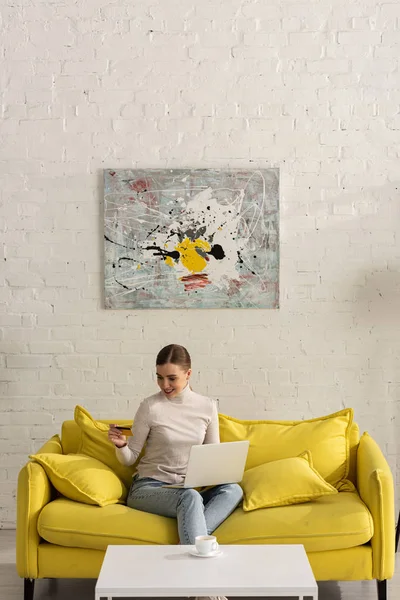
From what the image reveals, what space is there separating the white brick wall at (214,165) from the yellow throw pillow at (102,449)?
1.98 ft

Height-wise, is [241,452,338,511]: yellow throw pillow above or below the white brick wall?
below

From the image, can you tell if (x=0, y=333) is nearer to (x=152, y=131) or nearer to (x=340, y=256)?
(x=152, y=131)

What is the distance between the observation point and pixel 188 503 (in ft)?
11.2

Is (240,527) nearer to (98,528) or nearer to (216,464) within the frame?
(216,464)

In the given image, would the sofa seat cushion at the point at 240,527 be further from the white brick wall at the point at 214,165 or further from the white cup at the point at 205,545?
the white brick wall at the point at 214,165

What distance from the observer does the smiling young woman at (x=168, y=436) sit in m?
3.61

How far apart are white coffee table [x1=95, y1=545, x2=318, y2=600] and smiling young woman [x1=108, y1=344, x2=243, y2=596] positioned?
1.91ft

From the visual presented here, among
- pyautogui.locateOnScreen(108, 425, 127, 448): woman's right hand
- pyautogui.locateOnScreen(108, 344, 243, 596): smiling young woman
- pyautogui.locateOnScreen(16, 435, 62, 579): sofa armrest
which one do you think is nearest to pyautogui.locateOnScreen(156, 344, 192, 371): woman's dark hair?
pyautogui.locateOnScreen(108, 344, 243, 596): smiling young woman

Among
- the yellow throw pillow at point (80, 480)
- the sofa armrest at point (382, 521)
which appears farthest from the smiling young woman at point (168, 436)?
the sofa armrest at point (382, 521)

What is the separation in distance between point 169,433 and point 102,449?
37 cm

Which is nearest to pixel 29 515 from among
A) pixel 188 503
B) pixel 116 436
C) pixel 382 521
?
pixel 116 436

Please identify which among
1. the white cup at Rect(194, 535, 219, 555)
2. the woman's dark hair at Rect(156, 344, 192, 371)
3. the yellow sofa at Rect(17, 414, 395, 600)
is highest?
the woman's dark hair at Rect(156, 344, 192, 371)

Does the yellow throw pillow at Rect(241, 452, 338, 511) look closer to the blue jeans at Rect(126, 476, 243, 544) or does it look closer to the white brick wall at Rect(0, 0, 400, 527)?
the blue jeans at Rect(126, 476, 243, 544)

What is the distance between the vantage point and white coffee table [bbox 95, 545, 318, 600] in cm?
261
